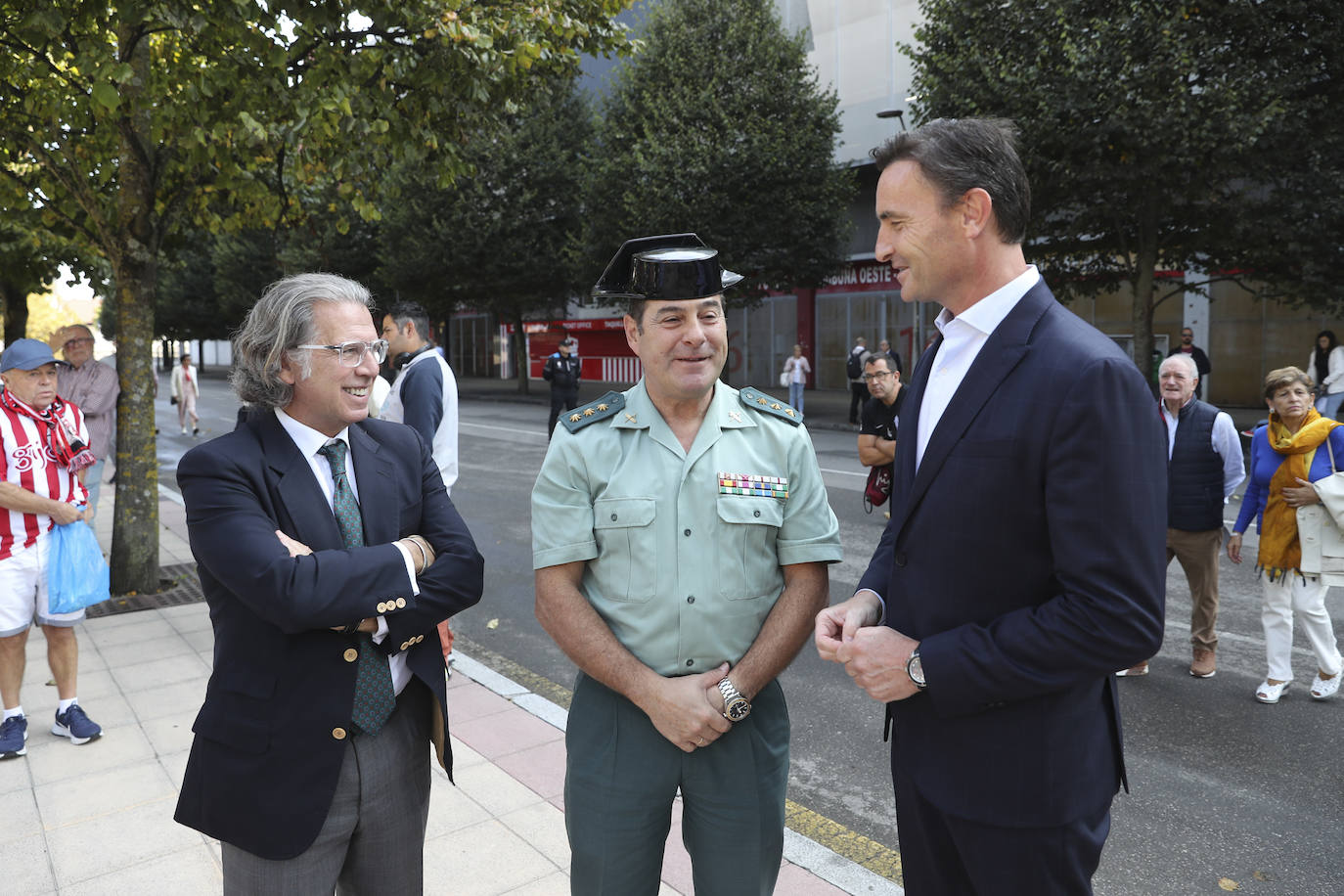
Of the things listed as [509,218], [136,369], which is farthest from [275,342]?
[509,218]

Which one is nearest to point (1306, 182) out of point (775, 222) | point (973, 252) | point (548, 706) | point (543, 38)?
point (775, 222)

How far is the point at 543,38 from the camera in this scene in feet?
22.5

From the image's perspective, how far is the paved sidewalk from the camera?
10.4ft

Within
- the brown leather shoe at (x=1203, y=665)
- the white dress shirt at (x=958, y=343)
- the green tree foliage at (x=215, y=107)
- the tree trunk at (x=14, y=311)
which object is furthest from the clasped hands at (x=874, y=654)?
the tree trunk at (x=14, y=311)

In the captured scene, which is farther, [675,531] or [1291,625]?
[1291,625]

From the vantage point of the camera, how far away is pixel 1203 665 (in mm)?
5266

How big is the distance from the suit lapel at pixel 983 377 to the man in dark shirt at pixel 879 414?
4.65 meters

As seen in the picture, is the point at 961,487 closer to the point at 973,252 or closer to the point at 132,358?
the point at 973,252

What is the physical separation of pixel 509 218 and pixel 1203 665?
23.8 m

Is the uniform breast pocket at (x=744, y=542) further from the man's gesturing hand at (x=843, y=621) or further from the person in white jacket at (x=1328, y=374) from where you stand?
the person in white jacket at (x=1328, y=374)

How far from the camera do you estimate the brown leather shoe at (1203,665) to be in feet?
17.2

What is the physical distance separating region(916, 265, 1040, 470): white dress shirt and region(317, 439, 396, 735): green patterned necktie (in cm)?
126

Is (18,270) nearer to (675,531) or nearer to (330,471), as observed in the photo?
(330,471)

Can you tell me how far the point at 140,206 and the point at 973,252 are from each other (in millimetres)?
6718
